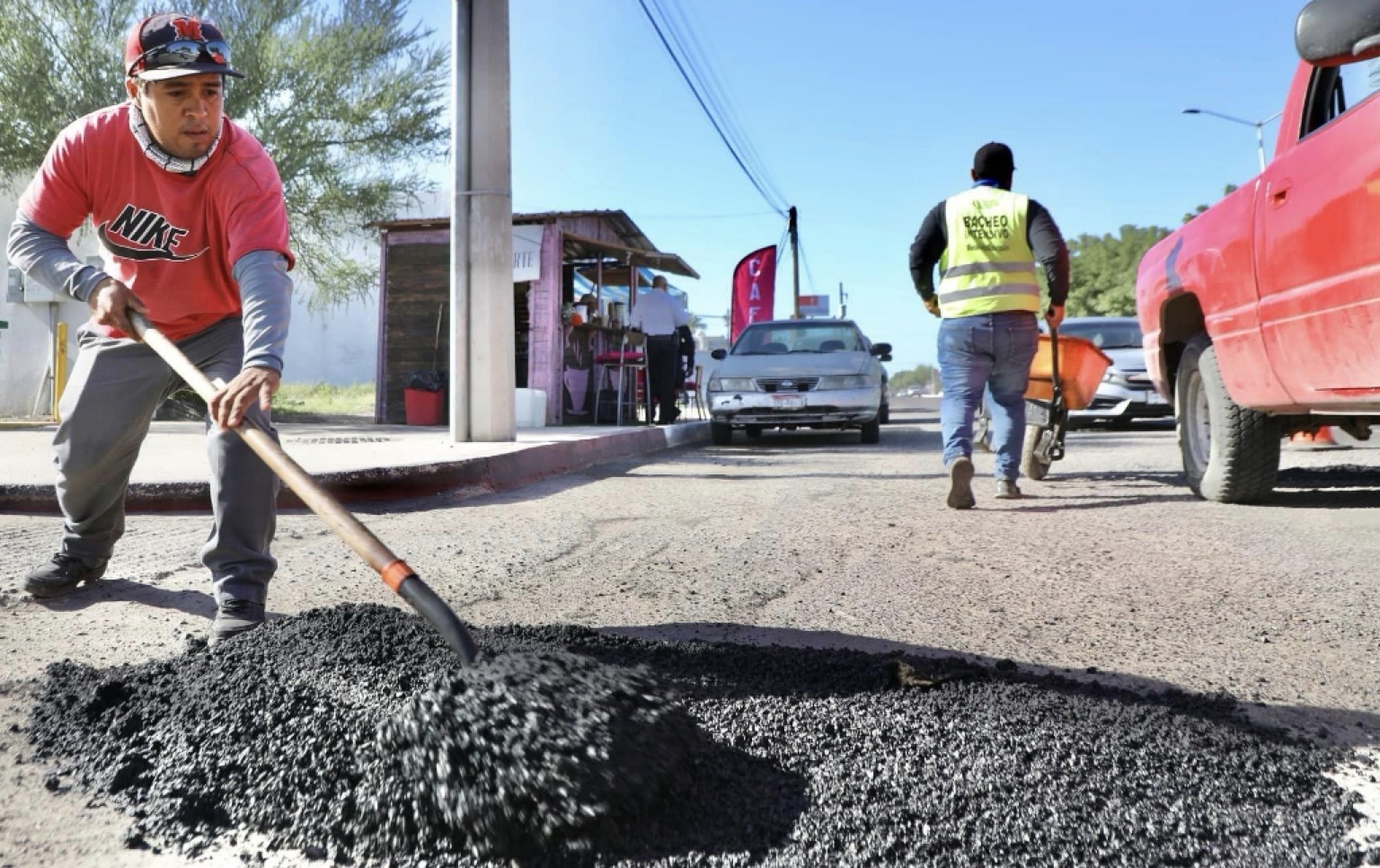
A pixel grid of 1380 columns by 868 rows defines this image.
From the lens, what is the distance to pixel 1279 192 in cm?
443

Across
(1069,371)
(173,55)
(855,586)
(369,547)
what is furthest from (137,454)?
(1069,371)

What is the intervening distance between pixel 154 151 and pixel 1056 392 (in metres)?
5.34

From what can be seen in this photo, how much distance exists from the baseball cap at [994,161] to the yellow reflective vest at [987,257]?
0.11 metres

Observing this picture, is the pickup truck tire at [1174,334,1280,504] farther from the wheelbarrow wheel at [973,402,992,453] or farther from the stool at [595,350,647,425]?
the stool at [595,350,647,425]

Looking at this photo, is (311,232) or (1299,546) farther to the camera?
(311,232)

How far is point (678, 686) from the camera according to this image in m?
2.33

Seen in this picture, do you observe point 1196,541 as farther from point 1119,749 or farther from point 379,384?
point 379,384

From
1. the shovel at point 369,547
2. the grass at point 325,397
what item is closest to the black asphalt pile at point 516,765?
the shovel at point 369,547

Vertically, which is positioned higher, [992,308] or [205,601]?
[992,308]

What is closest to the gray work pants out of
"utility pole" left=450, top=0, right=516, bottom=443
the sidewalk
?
the sidewalk

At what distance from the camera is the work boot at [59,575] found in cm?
335

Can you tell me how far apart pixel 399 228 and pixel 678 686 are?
13891 mm

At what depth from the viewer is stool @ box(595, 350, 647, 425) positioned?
1479 cm

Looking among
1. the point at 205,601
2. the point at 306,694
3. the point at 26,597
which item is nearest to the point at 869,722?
the point at 306,694
